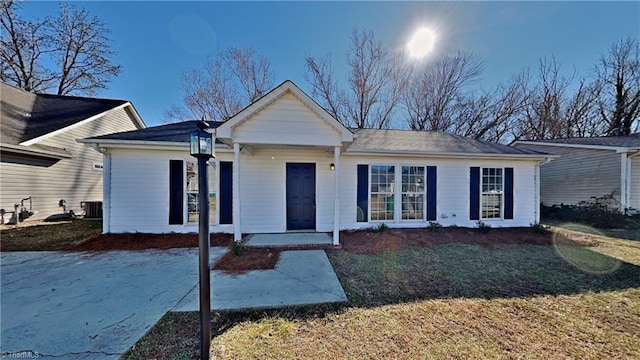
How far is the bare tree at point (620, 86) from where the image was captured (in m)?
17.4

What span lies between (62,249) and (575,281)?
11.1 m

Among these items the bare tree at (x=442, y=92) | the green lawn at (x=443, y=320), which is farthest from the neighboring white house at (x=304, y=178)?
the bare tree at (x=442, y=92)

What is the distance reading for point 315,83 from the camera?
1722cm

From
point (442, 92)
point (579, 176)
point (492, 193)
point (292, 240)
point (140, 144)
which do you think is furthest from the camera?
point (442, 92)

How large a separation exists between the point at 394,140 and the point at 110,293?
8734mm

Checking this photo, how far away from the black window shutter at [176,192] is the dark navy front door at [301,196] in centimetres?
323

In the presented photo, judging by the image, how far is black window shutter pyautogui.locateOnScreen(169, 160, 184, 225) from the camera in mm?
7086

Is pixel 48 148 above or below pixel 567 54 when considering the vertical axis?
below

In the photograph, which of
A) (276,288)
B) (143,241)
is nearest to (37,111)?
(143,241)

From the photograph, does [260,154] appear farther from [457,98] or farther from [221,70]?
[457,98]

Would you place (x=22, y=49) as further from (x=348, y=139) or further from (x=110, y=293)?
(x=348, y=139)

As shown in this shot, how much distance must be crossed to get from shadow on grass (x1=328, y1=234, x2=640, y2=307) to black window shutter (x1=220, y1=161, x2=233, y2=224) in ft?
11.7

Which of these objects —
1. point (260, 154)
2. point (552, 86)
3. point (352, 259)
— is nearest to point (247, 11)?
point (260, 154)

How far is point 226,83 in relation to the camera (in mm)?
17594
